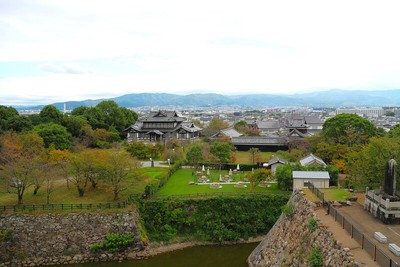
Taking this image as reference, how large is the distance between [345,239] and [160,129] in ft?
154

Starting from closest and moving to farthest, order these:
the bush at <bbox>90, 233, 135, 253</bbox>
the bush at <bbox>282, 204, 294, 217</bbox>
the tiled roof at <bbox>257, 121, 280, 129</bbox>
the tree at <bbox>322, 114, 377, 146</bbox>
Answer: the bush at <bbox>282, 204, 294, 217</bbox> < the bush at <bbox>90, 233, 135, 253</bbox> < the tree at <bbox>322, 114, 377, 146</bbox> < the tiled roof at <bbox>257, 121, 280, 129</bbox>

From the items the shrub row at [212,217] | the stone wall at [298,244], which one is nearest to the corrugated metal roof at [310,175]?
the shrub row at [212,217]

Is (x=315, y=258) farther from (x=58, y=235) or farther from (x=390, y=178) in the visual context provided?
(x=58, y=235)

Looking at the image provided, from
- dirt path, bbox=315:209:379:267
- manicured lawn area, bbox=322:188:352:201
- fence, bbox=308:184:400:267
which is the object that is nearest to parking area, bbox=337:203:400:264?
fence, bbox=308:184:400:267

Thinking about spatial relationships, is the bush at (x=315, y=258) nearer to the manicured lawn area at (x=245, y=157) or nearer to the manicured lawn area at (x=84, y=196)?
the manicured lawn area at (x=84, y=196)

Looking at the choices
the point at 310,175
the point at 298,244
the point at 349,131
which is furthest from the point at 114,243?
the point at 349,131

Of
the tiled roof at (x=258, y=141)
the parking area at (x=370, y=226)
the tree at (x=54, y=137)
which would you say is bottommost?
the tiled roof at (x=258, y=141)

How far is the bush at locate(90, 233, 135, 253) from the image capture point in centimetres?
2180

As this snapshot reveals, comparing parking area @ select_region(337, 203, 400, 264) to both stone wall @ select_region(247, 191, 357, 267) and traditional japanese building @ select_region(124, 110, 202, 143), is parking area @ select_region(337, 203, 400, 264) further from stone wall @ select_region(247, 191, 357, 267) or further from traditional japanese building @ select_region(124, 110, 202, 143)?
traditional japanese building @ select_region(124, 110, 202, 143)

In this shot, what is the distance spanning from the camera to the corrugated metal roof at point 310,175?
2445cm

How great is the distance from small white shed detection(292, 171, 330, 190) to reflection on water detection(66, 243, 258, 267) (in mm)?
5964

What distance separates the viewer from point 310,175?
25.0m

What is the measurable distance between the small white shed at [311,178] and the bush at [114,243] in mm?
12208

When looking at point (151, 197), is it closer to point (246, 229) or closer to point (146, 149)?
point (246, 229)
